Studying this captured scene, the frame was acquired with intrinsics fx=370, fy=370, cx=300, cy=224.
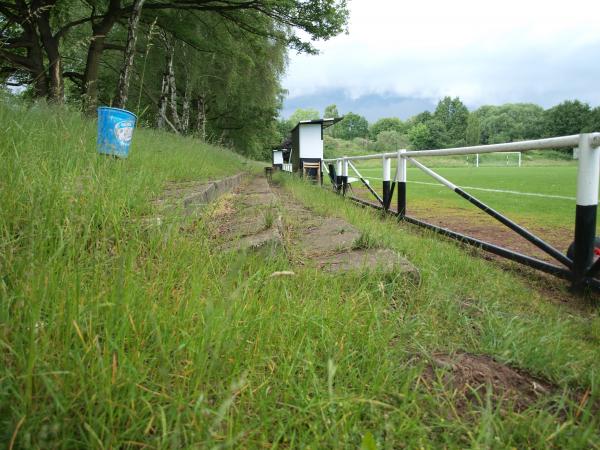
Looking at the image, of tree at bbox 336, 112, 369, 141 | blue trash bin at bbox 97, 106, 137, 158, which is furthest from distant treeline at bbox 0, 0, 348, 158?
tree at bbox 336, 112, 369, 141

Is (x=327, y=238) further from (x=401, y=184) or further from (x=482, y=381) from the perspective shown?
(x=401, y=184)

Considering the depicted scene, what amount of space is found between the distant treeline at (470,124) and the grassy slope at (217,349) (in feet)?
265

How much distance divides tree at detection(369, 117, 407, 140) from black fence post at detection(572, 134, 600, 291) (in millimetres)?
159484

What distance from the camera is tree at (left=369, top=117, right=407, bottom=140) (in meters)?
157

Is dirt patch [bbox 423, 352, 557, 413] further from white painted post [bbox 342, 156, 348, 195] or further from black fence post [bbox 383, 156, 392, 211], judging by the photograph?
white painted post [bbox 342, 156, 348, 195]

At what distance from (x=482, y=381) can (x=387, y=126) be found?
17101cm

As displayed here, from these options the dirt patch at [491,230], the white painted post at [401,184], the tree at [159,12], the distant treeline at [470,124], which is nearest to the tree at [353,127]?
the distant treeline at [470,124]

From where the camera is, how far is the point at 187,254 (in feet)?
5.16

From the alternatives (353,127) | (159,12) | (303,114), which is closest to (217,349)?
(159,12)

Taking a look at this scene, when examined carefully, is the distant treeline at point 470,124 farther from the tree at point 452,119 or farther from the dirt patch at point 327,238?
the dirt patch at point 327,238

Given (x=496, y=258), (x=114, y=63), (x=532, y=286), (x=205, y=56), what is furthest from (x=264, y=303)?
(x=114, y=63)

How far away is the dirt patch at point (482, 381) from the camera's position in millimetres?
1087

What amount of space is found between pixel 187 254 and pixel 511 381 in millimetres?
1278

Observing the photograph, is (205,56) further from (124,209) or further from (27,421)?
(27,421)
